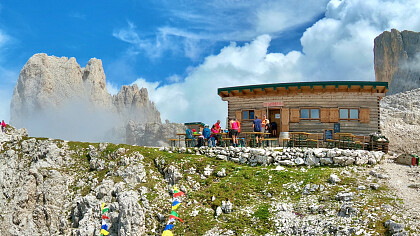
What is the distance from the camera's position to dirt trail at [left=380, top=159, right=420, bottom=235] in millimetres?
12527

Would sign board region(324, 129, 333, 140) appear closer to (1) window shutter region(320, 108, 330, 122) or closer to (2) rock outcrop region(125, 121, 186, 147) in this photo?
(1) window shutter region(320, 108, 330, 122)

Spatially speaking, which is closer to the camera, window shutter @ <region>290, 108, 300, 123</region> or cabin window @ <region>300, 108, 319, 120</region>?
cabin window @ <region>300, 108, 319, 120</region>

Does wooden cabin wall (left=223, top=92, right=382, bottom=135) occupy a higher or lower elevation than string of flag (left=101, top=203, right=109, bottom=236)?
higher

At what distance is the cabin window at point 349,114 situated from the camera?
24.1m

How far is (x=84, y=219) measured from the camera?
17.5 meters

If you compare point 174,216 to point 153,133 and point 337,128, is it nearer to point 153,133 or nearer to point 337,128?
point 337,128

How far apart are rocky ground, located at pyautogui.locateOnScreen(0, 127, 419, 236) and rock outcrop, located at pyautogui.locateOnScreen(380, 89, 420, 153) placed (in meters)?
30.6

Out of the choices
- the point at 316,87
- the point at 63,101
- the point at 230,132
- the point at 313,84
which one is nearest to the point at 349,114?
the point at 316,87

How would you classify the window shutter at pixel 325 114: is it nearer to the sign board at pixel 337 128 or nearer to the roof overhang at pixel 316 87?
the sign board at pixel 337 128

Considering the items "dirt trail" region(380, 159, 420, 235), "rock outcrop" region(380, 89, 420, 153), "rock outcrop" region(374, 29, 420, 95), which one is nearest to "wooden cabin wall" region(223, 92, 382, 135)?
"dirt trail" region(380, 159, 420, 235)

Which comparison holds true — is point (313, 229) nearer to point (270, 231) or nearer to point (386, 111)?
point (270, 231)

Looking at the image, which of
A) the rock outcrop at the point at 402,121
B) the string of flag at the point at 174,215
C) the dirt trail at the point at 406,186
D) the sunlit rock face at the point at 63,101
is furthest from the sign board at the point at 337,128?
the sunlit rock face at the point at 63,101

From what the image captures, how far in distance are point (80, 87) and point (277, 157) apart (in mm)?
117286

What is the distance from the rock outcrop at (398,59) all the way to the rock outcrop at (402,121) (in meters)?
20.4
